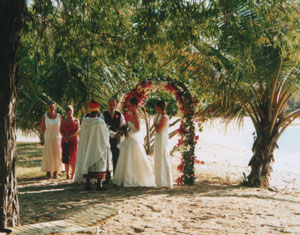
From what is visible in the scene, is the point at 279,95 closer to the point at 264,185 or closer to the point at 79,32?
the point at 264,185

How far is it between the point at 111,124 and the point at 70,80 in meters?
1.50

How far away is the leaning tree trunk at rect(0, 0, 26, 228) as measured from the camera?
452 cm

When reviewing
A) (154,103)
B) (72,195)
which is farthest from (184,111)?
(154,103)

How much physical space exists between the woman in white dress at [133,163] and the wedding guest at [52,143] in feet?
6.75

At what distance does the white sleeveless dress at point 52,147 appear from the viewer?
9.67 m

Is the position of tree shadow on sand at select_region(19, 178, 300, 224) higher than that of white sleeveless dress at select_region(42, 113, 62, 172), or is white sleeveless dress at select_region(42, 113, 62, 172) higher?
white sleeveless dress at select_region(42, 113, 62, 172)

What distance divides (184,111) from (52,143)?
370cm

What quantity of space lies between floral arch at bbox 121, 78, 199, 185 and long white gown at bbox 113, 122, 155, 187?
3.58 feet

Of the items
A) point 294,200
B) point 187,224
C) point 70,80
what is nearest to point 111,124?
point 70,80

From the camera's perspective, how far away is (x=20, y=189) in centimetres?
817

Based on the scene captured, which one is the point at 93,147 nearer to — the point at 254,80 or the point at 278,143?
the point at 254,80

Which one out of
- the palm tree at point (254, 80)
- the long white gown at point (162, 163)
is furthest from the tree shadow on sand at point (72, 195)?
the palm tree at point (254, 80)

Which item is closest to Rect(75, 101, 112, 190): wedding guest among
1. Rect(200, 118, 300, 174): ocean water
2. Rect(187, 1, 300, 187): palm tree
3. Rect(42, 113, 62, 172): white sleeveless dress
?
Rect(42, 113, 62, 172): white sleeveless dress

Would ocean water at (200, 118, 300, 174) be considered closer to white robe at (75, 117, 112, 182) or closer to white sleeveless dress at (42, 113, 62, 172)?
white robe at (75, 117, 112, 182)
